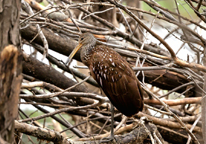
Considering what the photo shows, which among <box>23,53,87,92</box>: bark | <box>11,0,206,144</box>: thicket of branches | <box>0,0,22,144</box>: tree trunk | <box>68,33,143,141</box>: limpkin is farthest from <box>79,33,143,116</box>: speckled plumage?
<box>0,0,22,144</box>: tree trunk

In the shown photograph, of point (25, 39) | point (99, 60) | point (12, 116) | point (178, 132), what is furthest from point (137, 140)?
point (25, 39)

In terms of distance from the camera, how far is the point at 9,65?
3.84 feet

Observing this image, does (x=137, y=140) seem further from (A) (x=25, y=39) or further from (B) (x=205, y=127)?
(A) (x=25, y=39)

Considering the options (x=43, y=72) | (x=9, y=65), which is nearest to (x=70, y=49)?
(x=43, y=72)

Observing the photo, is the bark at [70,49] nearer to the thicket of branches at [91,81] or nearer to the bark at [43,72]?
A: the thicket of branches at [91,81]

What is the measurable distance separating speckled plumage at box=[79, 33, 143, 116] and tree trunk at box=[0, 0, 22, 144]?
167 cm

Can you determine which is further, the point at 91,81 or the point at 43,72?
the point at 91,81

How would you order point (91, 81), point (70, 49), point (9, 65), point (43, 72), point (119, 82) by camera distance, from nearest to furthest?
point (9, 65)
point (119, 82)
point (43, 72)
point (70, 49)
point (91, 81)

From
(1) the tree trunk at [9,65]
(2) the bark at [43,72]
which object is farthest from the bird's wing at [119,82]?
(1) the tree trunk at [9,65]

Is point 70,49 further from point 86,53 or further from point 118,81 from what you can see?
point 118,81

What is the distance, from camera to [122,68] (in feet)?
9.30

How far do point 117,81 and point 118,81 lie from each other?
1 centimetres

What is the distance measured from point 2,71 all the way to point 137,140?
191cm

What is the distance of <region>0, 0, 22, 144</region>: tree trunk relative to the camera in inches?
45.7
